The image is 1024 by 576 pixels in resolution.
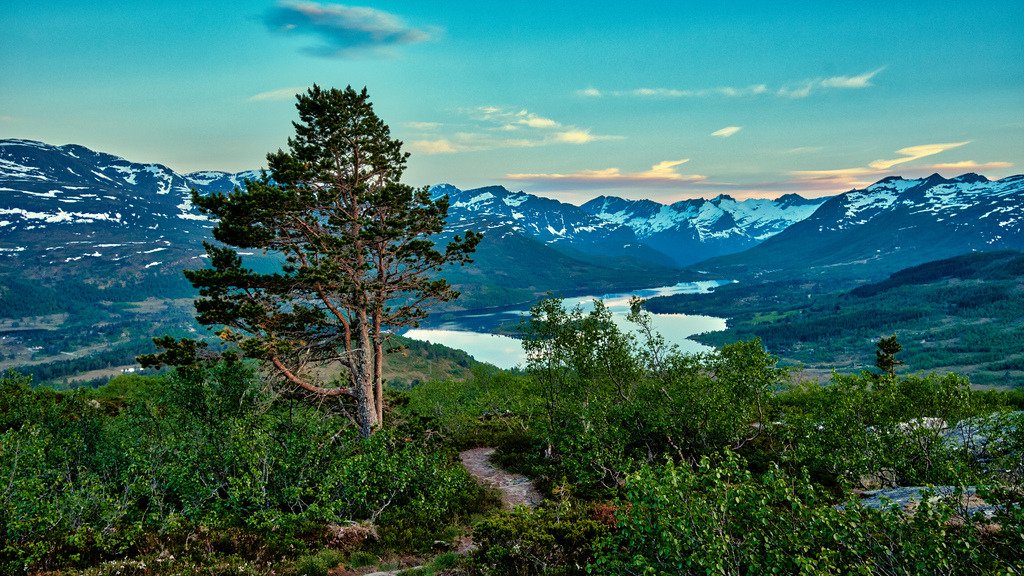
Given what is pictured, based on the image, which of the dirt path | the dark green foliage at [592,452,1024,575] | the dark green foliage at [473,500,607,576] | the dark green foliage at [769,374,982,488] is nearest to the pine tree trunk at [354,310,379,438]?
the dirt path

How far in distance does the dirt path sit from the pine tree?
857 cm

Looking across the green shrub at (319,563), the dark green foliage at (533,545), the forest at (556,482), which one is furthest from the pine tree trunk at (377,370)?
the dark green foliage at (533,545)

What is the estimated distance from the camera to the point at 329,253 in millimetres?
30125

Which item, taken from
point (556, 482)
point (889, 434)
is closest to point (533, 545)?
point (556, 482)

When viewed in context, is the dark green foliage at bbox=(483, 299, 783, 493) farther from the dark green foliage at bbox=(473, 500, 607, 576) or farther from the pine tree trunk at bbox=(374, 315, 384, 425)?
the pine tree trunk at bbox=(374, 315, 384, 425)

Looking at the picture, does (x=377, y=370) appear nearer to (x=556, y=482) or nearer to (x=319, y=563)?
(x=556, y=482)

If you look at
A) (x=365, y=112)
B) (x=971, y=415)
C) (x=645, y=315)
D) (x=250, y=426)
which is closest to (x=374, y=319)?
(x=250, y=426)

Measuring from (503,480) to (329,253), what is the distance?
18833mm

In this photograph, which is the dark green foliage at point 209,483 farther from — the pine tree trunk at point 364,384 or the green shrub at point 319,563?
the pine tree trunk at point 364,384

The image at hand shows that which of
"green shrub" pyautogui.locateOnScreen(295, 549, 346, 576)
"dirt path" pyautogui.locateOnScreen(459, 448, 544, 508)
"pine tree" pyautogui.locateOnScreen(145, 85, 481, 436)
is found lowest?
"dirt path" pyautogui.locateOnScreen(459, 448, 544, 508)

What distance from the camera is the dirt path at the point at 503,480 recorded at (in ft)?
98.5

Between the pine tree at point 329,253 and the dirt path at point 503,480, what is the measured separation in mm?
8569

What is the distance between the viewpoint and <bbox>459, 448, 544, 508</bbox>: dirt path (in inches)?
1182

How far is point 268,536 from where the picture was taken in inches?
749
